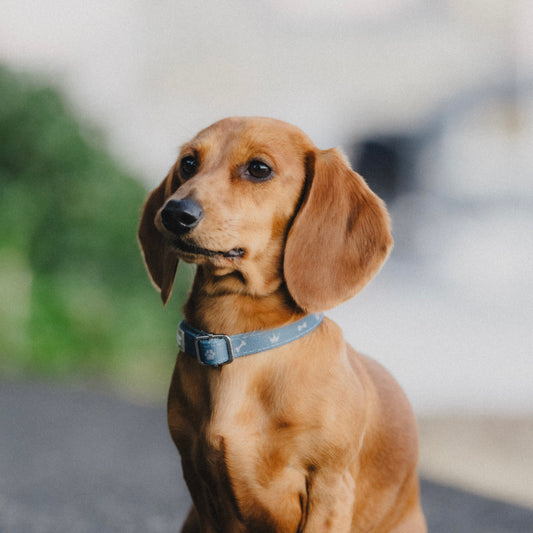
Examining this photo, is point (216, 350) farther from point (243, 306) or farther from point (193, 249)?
point (193, 249)

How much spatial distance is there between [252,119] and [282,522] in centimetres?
110

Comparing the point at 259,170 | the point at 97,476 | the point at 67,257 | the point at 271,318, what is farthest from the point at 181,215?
the point at 67,257

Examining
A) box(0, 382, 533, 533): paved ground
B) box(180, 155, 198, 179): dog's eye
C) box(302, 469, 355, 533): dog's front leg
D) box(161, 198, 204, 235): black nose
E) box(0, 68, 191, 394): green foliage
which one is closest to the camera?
box(161, 198, 204, 235): black nose

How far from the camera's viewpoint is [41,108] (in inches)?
247

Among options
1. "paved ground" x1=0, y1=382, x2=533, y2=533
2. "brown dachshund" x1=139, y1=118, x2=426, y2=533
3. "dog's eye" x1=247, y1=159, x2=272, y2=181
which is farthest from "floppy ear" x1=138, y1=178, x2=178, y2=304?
"paved ground" x1=0, y1=382, x2=533, y2=533

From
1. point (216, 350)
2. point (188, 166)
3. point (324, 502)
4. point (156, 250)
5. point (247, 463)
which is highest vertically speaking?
point (188, 166)

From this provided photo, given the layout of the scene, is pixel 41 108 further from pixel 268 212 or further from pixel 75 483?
pixel 268 212

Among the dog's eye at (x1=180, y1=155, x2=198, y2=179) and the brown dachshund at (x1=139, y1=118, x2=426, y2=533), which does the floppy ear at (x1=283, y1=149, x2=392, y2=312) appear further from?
the dog's eye at (x1=180, y1=155, x2=198, y2=179)

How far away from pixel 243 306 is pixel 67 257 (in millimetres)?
4498

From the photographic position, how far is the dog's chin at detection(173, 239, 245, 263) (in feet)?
5.69

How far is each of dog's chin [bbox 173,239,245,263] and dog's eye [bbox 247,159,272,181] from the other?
0.22 metres

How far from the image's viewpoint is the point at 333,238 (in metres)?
1.90

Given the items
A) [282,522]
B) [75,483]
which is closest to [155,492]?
[75,483]

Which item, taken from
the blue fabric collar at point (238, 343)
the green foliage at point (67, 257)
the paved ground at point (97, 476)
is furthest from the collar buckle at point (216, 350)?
the green foliage at point (67, 257)
